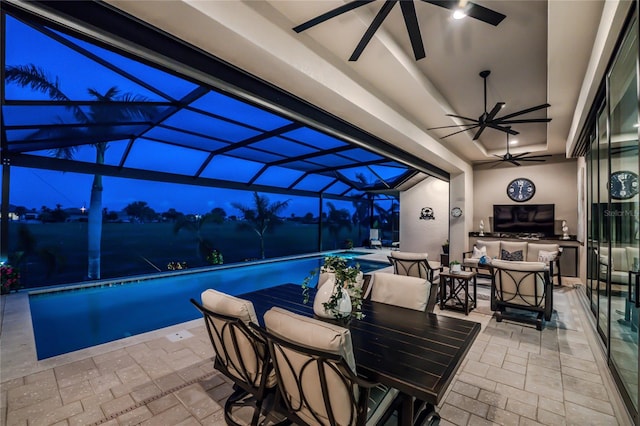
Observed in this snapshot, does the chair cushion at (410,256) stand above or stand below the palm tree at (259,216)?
below

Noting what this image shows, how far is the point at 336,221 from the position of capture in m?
13.7

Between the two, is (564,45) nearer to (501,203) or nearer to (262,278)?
(501,203)

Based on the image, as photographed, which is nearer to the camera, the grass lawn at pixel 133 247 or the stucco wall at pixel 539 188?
the grass lawn at pixel 133 247

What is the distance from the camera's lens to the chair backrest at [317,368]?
126cm

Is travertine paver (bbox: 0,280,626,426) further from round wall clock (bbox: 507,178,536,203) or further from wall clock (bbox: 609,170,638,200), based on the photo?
round wall clock (bbox: 507,178,536,203)

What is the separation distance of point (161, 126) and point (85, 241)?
12.0 feet

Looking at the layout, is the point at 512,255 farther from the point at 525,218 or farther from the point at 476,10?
the point at 476,10

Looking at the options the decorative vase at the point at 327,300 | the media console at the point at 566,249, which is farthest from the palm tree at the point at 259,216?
the decorative vase at the point at 327,300

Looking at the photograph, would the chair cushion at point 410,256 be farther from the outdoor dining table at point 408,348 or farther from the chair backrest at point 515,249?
the chair backrest at point 515,249

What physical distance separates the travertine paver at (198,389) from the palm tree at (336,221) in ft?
33.4

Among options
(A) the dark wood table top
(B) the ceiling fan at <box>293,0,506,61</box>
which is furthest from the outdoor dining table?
(B) the ceiling fan at <box>293,0,506,61</box>

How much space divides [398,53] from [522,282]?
11.2ft

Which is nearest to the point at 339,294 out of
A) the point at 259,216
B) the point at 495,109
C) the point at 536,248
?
the point at 495,109

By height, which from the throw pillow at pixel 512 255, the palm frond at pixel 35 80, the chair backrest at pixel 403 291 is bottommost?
the throw pillow at pixel 512 255
